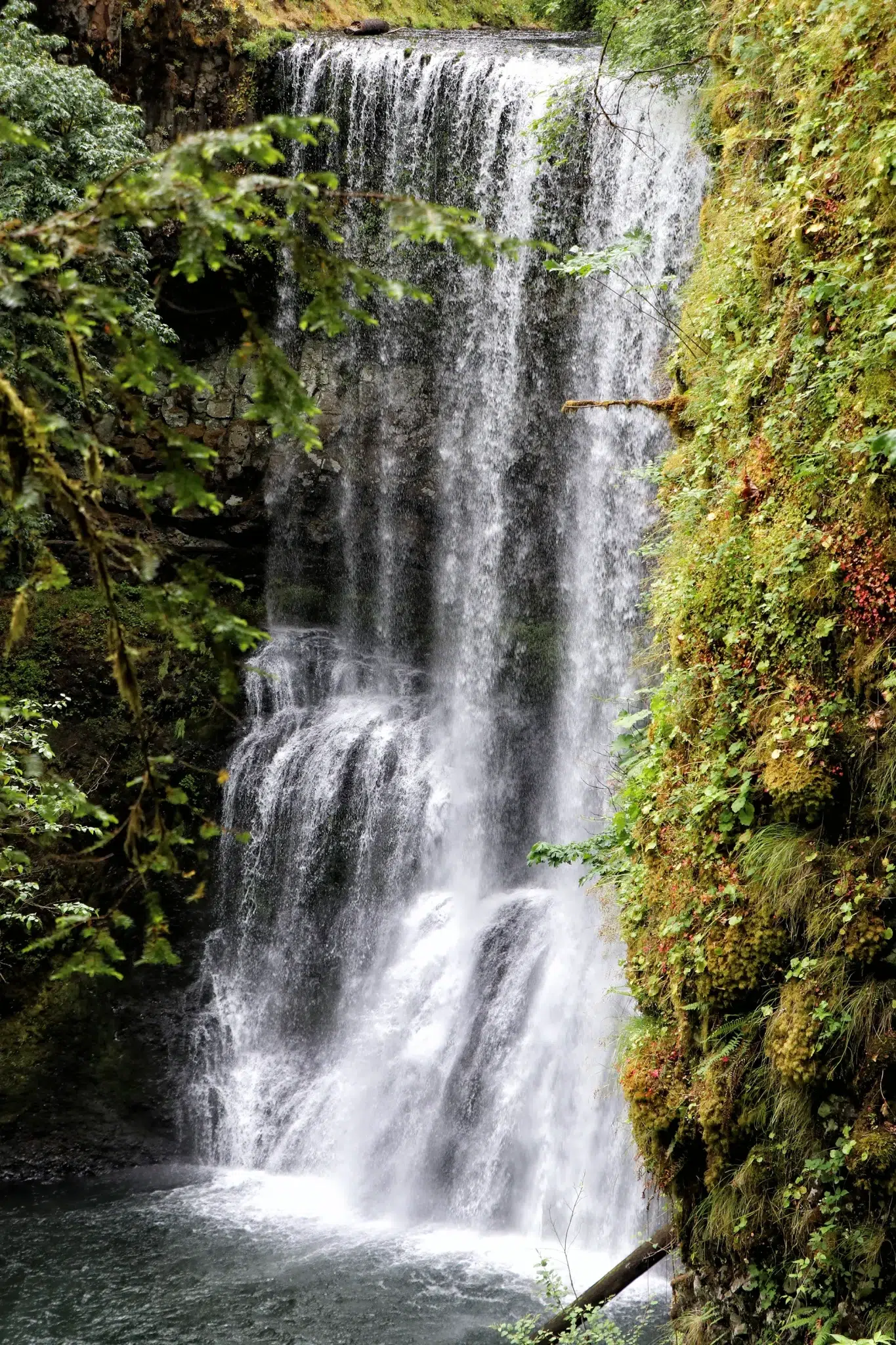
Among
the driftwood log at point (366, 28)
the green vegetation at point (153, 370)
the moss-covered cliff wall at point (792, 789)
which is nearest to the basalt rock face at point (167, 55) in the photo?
the driftwood log at point (366, 28)

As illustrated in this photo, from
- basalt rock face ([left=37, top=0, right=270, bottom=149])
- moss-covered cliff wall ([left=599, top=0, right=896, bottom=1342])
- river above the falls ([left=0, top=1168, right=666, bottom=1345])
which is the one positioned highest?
basalt rock face ([left=37, top=0, right=270, bottom=149])

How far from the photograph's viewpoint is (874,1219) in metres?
3.60

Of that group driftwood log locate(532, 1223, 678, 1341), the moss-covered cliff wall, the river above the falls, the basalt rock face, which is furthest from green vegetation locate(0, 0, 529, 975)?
the basalt rock face

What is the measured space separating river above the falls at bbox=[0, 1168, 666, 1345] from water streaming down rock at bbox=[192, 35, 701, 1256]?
734 mm

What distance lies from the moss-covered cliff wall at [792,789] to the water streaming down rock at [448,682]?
6018 millimetres

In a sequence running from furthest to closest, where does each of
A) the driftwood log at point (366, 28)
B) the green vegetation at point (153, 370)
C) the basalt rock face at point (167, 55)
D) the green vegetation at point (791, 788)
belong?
the driftwood log at point (366, 28) < the basalt rock face at point (167, 55) < the green vegetation at point (791, 788) < the green vegetation at point (153, 370)

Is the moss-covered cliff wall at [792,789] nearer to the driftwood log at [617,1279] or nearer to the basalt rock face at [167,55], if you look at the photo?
the driftwood log at [617,1279]

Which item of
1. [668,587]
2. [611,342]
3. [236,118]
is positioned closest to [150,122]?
[236,118]

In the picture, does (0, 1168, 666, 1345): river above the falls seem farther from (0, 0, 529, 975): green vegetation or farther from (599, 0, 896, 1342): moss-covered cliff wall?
(0, 0, 529, 975): green vegetation

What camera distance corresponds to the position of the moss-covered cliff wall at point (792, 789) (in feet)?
12.5

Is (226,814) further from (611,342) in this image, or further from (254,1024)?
(611,342)

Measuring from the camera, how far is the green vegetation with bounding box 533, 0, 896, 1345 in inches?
150

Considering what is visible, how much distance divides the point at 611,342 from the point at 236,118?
626 centimetres

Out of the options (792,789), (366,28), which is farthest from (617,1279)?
(366,28)
